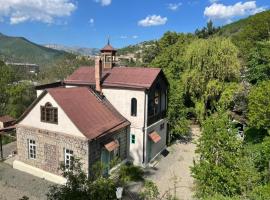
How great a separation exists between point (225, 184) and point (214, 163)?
4.02 feet

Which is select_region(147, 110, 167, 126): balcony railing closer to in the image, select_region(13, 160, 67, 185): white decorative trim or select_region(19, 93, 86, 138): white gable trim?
select_region(19, 93, 86, 138): white gable trim

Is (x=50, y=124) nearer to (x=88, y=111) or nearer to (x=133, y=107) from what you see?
(x=88, y=111)

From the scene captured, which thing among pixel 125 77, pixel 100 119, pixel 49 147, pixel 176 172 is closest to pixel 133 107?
pixel 125 77

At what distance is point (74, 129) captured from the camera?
20344 mm

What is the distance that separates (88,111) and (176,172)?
30.8 feet

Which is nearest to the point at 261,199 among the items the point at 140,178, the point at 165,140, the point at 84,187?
the point at 84,187

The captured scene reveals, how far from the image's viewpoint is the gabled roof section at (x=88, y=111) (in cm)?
2066

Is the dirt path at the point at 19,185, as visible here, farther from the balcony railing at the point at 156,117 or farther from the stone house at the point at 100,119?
the balcony railing at the point at 156,117

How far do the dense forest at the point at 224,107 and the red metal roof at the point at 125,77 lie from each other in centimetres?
513

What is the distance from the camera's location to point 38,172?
2239 centimetres

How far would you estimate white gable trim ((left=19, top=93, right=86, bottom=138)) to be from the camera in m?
20.4

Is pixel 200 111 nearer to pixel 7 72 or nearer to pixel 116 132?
pixel 116 132

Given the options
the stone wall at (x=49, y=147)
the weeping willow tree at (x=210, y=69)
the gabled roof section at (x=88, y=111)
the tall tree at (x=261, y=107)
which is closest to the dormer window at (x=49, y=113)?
the gabled roof section at (x=88, y=111)

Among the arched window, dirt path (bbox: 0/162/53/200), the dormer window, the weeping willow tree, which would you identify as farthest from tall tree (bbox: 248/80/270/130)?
dirt path (bbox: 0/162/53/200)
